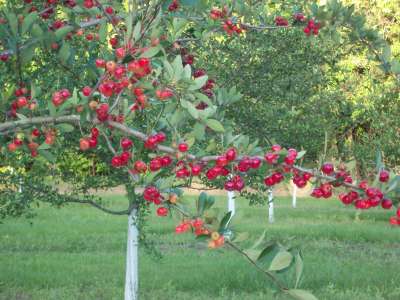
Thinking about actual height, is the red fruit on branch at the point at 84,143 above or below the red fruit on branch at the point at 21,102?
below

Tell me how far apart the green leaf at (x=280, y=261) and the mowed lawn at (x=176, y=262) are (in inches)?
211

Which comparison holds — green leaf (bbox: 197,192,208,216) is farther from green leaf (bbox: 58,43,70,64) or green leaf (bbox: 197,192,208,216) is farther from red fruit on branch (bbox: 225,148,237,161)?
green leaf (bbox: 58,43,70,64)

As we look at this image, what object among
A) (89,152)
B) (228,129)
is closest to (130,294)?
(89,152)

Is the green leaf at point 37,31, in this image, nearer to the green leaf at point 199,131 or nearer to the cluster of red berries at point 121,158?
the cluster of red berries at point 121,158

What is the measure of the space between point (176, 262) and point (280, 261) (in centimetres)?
1030


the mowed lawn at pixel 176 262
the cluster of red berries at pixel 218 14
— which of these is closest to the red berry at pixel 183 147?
the cluster of red berries at pixel 218 14

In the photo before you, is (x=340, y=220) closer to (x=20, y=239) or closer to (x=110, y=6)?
(x=20, y=239)

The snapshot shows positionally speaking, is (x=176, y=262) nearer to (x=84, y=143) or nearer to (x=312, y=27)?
(x=312, y=27)

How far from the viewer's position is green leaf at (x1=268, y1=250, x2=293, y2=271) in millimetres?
1884

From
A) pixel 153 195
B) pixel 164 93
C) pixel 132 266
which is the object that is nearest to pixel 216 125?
pixel 164 93

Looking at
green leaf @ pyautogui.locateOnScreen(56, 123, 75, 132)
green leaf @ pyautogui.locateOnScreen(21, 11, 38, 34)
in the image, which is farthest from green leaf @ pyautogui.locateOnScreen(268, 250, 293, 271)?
green leaf @ pyautogui.locateOnScreen(21, 11, 38, 34)

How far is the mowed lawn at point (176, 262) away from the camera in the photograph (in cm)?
975

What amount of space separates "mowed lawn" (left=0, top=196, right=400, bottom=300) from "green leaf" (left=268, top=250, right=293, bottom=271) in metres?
5.35

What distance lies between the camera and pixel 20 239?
15023 mm
